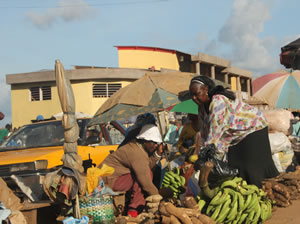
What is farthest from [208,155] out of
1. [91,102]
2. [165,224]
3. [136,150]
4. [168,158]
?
[91,102]

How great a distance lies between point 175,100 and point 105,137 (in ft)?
7.24

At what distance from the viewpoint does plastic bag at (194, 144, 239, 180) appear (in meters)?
4.17

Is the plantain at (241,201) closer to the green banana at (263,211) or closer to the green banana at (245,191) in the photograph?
the green banana at (245,191)

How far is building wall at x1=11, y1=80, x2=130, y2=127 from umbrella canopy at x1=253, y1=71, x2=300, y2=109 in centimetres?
1283

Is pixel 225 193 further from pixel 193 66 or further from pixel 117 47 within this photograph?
pixel 193 66

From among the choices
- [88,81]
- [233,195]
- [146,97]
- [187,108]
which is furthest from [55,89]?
[233,195]

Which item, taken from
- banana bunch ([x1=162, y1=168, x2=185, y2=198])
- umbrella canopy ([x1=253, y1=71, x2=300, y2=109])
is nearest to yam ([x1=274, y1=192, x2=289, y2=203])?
banana bunch ([x1=162, y1=168, x2=185, y2=198])

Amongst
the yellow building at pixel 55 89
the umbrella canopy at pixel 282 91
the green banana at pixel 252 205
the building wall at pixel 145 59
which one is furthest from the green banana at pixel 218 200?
the building wall at pixel 145 59

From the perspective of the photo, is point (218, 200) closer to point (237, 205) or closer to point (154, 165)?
point (237, 205)

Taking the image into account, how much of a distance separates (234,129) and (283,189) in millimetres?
1712

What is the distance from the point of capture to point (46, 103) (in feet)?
81.6

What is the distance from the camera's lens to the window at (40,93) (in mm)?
25031

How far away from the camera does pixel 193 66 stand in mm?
29719

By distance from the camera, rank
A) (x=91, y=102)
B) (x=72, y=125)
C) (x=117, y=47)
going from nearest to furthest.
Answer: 1. (x=72, y=125)
2. (x=91, y=102)
3. (x=117, y=47)
